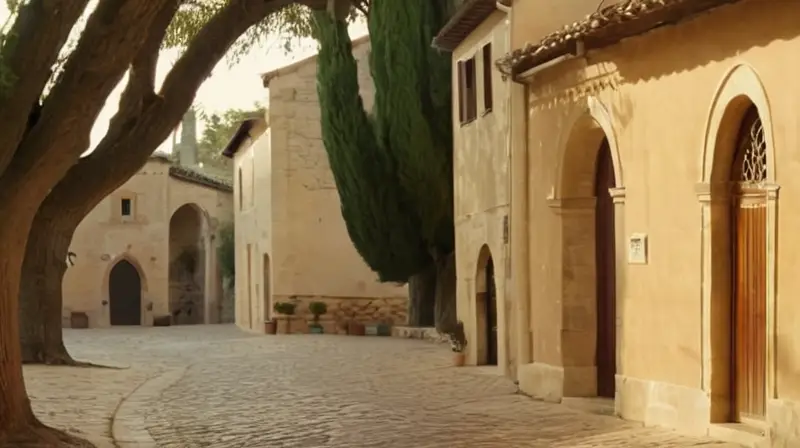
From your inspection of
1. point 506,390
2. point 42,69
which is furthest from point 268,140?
point 42,69

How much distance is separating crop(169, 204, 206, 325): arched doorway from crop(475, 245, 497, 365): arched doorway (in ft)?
83.1

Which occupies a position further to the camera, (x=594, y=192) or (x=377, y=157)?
(x=377, y=157)

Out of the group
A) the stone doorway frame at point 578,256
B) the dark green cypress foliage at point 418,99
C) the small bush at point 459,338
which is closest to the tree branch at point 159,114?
the stone doorway frame at point 578,256

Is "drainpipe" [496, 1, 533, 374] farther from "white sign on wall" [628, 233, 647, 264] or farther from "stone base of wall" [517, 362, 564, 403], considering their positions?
"white sign on wall" [628, 233, 647, 264]

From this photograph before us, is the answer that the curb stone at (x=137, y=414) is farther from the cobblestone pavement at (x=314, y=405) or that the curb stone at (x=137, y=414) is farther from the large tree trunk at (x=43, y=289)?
the large tree trunk at (x=43, y=289)

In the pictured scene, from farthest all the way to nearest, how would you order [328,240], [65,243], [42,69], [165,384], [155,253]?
[155,253] < [328,240] < [65,243] < [165,384] < [42,69]

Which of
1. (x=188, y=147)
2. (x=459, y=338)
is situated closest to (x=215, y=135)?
(x=188, y=147)

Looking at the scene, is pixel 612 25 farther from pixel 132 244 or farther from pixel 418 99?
pixel 132 244

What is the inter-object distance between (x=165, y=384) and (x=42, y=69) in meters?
7.94

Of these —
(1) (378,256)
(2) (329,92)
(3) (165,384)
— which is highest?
(2) (329,92)

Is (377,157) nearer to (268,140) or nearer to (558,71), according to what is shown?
(268,140)

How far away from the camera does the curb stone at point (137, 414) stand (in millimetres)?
10180

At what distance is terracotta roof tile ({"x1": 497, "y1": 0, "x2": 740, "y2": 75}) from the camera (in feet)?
30.7

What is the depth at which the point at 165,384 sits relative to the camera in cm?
1565
